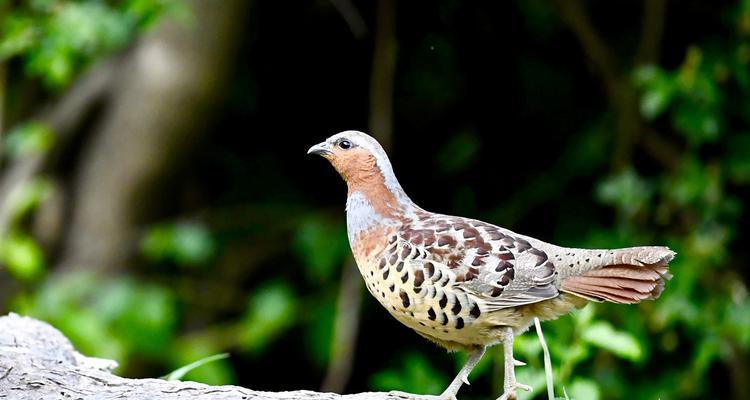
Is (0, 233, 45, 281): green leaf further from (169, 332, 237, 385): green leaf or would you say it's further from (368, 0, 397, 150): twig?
(368, 0, 397, 150): twig

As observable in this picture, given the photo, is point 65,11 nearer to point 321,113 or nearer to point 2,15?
point 2,15

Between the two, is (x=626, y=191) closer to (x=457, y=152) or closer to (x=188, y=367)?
(x=457, y=152)

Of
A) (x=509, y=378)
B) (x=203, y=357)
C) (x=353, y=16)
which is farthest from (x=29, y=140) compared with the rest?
(x=509, y=378)

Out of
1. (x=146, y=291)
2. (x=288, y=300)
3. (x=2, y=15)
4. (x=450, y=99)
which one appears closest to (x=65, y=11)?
(x=2, y=15)

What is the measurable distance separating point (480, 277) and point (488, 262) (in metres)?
0.06

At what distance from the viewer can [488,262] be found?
3299mm

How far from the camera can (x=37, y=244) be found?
6.39 metres

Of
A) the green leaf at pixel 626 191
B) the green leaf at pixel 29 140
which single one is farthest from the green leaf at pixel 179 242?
the green leaf at pixel 626 191

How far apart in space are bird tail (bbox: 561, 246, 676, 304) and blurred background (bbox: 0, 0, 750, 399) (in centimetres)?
185

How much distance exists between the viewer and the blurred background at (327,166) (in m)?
5.66

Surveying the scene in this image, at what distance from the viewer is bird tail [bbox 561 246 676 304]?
124 inches

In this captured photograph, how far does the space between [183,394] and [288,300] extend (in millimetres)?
2888

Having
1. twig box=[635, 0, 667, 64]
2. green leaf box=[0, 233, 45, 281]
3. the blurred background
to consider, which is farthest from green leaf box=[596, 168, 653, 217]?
green leaf box=[0, 233, 45, 281]

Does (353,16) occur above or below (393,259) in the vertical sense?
above
